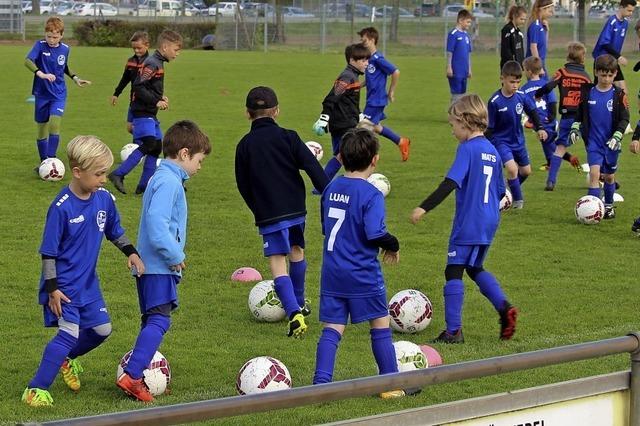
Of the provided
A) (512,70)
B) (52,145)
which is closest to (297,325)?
(512,70)

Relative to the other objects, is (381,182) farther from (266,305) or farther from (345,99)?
(266,305)

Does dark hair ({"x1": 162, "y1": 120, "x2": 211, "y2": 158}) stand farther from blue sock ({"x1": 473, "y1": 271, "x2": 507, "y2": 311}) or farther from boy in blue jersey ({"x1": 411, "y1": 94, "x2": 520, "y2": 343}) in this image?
blue sock ({"x1": 473, "y1": 271, "x2": 507, "y2": 311})

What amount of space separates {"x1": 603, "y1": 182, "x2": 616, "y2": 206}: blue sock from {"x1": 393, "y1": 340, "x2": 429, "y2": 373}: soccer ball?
644cm

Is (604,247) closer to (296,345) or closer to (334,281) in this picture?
(296,345)

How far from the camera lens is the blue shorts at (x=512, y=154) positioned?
12.6 meters

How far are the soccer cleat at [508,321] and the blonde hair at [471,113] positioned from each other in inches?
50.1

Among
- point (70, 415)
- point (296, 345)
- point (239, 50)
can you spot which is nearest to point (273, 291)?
point (296, 345)

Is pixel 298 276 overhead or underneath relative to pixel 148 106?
underneath

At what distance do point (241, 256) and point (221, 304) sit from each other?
1809mm

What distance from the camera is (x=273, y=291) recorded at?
8.30 metres

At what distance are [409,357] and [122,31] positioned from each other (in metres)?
45.5

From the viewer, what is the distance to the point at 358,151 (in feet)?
21.0

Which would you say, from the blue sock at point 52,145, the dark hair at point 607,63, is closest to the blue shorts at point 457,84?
the blue sock at point 52,145

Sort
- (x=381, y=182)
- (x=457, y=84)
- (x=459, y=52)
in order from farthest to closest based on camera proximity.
→ (x=457, y=84) < (x=459, y=52) < (x=381, y=182)
